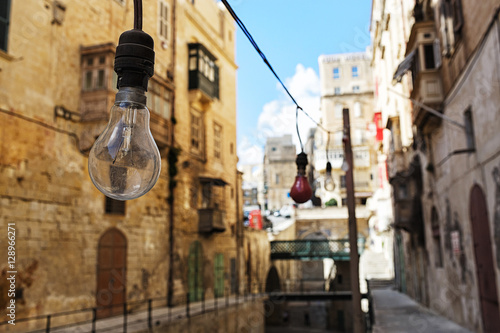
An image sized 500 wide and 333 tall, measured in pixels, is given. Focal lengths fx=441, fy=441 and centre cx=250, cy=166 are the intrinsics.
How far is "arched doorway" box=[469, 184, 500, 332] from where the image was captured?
8.91 metres

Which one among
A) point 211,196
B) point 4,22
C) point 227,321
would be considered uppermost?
point 4,22

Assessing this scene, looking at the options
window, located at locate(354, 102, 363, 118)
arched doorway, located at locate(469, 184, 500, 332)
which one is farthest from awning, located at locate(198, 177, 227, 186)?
window, located at locate(354, 102, 363, 118)

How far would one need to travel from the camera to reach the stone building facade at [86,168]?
1108cm

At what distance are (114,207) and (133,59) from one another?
13.8 metres

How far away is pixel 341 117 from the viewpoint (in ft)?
161

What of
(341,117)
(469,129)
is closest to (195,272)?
(469,129)

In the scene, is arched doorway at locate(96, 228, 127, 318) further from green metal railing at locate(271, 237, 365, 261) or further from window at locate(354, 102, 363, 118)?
window at locate(354, 102, 363, 118)

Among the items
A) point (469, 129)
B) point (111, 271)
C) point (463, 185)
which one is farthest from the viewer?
point (111, 271)

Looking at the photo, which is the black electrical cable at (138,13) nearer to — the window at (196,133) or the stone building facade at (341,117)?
the window at (196,133)

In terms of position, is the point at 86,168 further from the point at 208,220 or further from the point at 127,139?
the point at 127,139

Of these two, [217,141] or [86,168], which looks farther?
[217,141]

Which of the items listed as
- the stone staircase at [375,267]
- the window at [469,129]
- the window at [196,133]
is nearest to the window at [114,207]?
the window at [196,133]

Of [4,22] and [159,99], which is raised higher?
[4,22]

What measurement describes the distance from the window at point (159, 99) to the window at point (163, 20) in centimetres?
263
